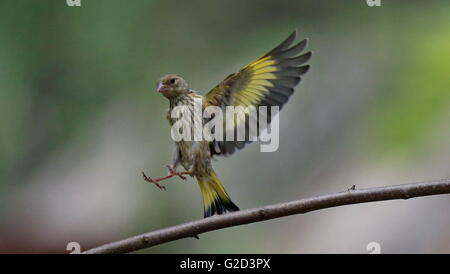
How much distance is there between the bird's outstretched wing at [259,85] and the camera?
60.5 inches

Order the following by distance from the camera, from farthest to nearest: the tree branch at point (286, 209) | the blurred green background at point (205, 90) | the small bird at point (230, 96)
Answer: the blurred green background at point (205, 90) < the small bird at point (230, 96) < the tree branch at point (286, 209)

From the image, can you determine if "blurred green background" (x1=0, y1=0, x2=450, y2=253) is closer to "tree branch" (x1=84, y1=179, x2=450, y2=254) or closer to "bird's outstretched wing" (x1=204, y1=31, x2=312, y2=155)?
"bird's outstretched wing" (x1=204, y1=31, x2=312, y2=155)

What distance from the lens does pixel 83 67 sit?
238 cm

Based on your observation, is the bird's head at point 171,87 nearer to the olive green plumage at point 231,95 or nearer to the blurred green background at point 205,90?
the olive green plumage at point 231,95

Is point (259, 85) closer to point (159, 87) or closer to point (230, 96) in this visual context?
point (230, 96)

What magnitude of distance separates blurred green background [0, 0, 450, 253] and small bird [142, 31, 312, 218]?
395mm

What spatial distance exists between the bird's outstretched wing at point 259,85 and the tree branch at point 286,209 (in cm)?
41

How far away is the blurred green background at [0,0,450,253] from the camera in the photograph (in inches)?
80.4

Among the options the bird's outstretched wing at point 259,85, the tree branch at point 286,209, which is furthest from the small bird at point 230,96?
the tree branch at point 286,209

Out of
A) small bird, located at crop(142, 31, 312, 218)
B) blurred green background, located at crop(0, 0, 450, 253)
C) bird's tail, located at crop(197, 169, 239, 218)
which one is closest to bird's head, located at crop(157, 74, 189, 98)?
small bird, located at crop(142, 31, 312, 218)
